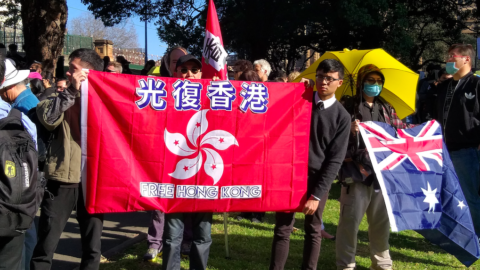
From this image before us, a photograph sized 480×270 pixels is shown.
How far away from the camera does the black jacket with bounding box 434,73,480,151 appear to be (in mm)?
5262

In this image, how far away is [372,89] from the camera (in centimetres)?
450

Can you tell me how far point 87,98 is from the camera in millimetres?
3719

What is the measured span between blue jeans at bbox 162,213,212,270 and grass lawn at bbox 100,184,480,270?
81 cm

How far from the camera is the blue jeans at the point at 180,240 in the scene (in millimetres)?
3816

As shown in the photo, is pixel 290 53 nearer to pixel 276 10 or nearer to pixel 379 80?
pixel 276 10

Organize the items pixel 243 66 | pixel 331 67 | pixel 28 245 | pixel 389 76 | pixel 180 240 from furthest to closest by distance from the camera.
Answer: pixel 243 66 → pixel 389 76 → pixel 331 67 → pixel 180 240 → pixel 28 245

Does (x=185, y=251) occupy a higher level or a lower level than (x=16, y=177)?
lower

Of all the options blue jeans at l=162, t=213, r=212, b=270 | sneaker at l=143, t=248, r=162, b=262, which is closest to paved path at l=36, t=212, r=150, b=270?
sneaker at l=143, t=248, r=162, b=262

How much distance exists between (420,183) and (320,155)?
1.12 m

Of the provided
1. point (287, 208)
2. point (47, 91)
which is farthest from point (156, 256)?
point (47, 91)

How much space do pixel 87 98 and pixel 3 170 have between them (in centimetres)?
130

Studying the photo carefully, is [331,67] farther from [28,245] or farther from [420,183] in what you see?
[28,245]

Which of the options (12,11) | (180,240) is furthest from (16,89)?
(12,11)

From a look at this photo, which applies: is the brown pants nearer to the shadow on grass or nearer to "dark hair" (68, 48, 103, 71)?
the shadow on grass
